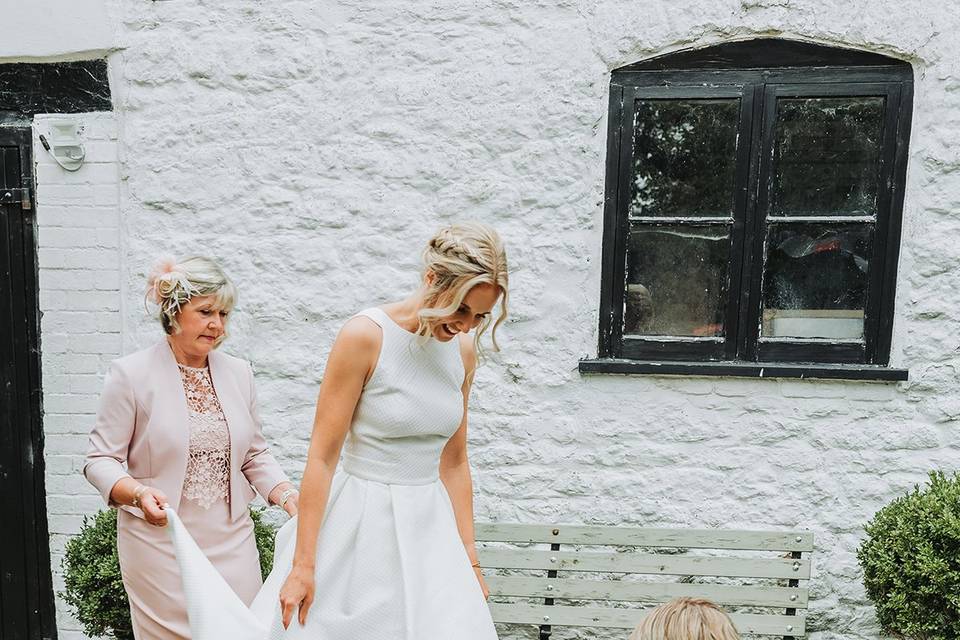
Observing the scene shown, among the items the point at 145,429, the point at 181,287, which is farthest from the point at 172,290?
the point at 145,429

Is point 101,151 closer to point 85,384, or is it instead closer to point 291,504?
point 85,384

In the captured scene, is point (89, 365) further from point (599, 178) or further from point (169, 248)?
point (599, 178)

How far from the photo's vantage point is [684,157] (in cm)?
384

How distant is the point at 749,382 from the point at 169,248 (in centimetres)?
275

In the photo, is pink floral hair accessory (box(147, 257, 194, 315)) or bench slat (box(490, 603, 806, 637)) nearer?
pink floral hair accessory (box(147, 257, 194, 315))

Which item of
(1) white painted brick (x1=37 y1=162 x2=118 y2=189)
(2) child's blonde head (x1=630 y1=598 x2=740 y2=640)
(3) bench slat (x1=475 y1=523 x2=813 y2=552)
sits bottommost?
(3) bench slat (x1=475 y1=523 x2=813 y2=552)

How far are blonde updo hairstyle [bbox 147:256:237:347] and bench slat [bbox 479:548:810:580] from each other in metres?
1.70

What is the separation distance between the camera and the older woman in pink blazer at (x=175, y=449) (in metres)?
2.56

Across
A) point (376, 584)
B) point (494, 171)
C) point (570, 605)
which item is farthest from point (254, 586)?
point (494, 171)

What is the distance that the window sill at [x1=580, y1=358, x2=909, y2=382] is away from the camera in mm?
3654

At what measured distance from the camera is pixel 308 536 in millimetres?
2186

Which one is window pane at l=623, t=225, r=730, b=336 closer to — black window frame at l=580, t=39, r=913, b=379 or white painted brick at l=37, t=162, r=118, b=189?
black window frame at l=580, t=39, r=913, b=379

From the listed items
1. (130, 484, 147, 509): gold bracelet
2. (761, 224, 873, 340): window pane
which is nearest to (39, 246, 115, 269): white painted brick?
(130, 484, 147, 509): gold bracelet

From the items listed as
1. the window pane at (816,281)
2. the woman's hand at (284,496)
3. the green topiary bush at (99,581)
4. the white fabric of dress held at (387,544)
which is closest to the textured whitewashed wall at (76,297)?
the green topiary bush at (99,581)
